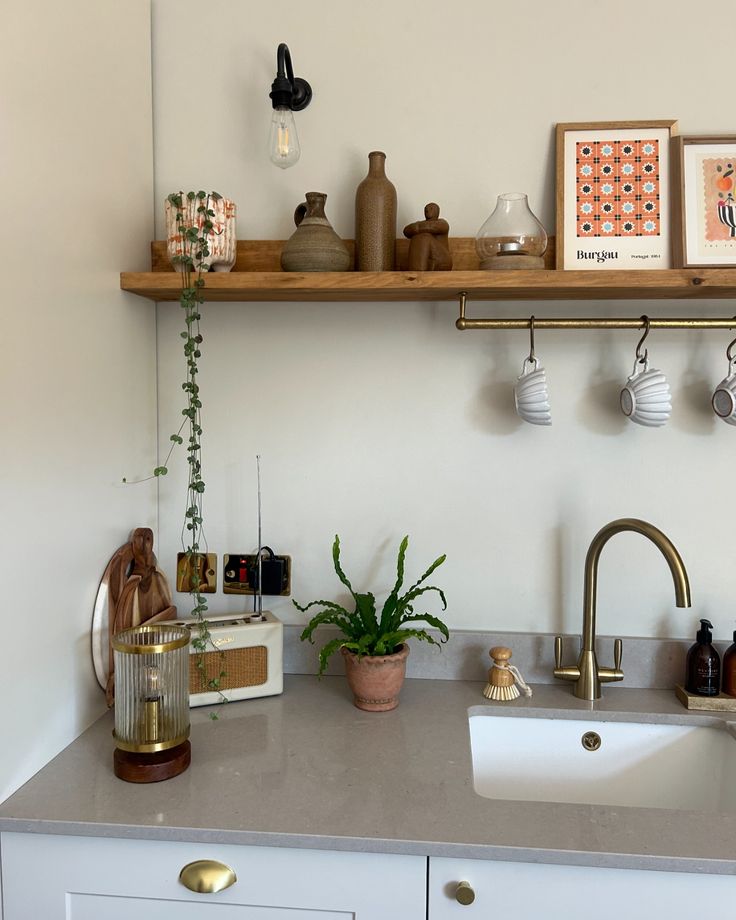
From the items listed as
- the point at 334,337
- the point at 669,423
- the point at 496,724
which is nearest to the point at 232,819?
the point at 496,724

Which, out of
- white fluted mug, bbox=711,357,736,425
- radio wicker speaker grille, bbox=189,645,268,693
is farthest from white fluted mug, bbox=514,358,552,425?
radio wicker speaker grille, bbox=189,645,268,693

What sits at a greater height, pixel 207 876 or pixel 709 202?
pixel 709 202

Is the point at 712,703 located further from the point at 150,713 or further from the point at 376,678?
the point at 150,713

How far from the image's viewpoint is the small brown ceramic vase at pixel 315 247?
1.45 meters

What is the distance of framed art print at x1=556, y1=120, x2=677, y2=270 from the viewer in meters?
1.51

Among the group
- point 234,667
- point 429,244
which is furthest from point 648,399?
point 234,667

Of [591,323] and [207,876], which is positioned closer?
[207,876]

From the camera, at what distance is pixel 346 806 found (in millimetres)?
1134

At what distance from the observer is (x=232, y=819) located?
43.3 inches

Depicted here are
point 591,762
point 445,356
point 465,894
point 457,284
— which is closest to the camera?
point 465,894

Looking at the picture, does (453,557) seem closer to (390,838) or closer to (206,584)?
(206,584)

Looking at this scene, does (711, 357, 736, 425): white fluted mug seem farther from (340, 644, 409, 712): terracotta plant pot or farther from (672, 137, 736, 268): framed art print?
(340, 644, 409, 712): terracotta plant pot

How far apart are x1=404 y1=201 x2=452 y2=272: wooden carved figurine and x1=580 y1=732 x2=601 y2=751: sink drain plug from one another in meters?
0.96

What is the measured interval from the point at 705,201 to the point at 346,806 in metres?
1.28
